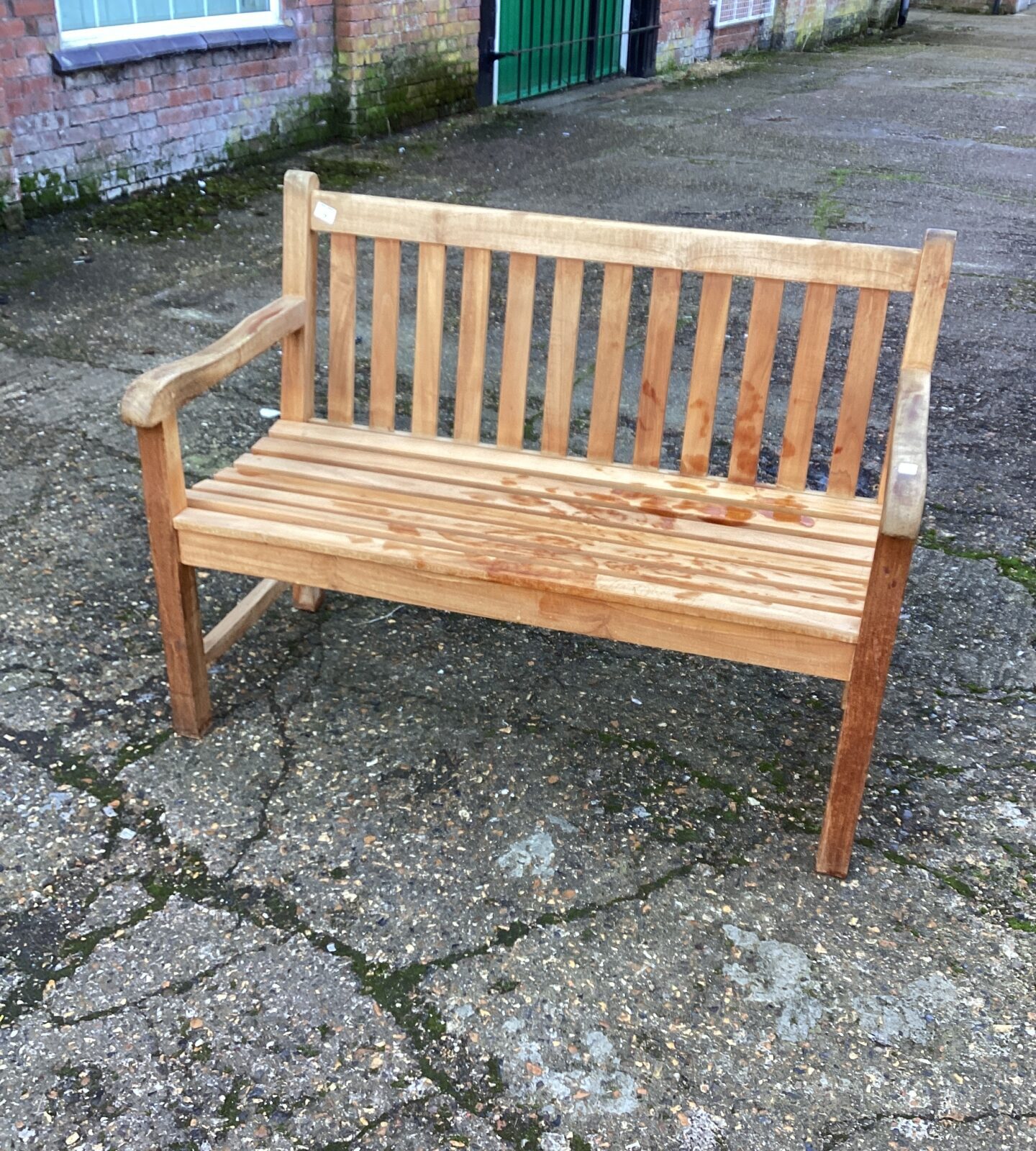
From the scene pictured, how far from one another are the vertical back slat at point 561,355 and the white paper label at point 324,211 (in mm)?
528

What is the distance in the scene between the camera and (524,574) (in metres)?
2.18

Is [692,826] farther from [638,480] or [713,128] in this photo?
[713,128]

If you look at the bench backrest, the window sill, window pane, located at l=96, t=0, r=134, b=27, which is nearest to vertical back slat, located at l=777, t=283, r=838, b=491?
the bench backrest

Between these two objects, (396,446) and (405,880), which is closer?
(405,880)

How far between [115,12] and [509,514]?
5048 millimetres

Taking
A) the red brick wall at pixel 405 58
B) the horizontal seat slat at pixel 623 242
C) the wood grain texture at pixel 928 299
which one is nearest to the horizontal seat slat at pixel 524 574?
the wood grain texture at pixel 928 299

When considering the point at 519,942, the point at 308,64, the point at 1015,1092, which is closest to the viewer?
the point at 1015,1092

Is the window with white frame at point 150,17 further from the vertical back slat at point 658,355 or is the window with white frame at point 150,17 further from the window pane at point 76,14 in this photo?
the vertical back slat at point 658,355

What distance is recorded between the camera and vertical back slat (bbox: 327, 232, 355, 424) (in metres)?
2.75

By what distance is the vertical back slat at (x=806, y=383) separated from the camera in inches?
98.4

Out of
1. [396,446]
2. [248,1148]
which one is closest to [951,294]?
[396,446]

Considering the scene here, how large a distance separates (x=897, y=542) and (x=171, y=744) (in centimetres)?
159

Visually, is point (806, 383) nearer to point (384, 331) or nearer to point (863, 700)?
point (863, 700)

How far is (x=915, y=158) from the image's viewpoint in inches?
339
